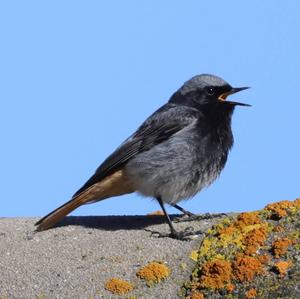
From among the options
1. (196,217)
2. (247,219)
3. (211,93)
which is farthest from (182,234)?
(211,93)

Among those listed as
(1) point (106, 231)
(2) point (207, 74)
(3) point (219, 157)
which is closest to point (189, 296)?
(1) point (106, 231)

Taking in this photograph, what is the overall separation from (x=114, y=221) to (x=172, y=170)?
0.77 meters

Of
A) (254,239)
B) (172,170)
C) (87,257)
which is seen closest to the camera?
(254,239)

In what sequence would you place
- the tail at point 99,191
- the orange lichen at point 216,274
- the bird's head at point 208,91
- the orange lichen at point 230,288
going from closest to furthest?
the orange lichen at point 230,288 → the orange lichen at point 216,274 → the tail at point 99,191 → the bird's head at point 208,91

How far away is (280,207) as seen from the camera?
6906mm

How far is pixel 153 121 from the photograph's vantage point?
8.12 m

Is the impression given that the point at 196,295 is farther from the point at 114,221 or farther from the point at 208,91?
the point at 208,91

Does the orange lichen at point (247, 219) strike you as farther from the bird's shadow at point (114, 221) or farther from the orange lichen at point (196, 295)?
the bird's shadow at point (114, 221)

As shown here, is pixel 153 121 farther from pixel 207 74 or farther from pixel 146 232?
pixel 146 232

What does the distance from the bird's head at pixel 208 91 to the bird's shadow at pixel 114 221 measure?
1.23 metres

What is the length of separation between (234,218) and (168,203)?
117 cm

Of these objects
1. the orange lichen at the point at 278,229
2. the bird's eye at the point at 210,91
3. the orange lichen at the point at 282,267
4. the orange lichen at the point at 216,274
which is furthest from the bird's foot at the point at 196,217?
the orange lichen at the point at 282,267

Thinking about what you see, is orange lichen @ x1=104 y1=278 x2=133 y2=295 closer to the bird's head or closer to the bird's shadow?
the bird's shadow

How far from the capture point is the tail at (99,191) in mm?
7906
